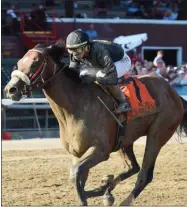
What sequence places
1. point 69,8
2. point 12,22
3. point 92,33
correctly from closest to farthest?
1. point 12,22
2. point 92,33
3. point 69,8

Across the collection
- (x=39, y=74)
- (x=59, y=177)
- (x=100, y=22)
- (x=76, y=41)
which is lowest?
(x=59, y=177)

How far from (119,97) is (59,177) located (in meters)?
2.32

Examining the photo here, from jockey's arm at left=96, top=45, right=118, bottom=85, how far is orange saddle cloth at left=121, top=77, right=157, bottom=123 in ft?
1.94

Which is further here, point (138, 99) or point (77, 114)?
point (138, 99)

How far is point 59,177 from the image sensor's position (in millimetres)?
8078

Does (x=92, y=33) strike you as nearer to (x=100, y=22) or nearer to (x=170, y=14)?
(x=100, y=22)

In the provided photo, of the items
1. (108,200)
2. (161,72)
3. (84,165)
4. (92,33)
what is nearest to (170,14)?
(92,33)

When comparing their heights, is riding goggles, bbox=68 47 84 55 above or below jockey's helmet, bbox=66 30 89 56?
below

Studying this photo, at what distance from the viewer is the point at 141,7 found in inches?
838

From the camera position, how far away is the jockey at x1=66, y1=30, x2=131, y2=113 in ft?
19.0

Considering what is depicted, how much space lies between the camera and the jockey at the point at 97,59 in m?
5.80

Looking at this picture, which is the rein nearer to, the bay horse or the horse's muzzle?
the bay horse

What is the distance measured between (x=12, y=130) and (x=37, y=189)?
5403 mm

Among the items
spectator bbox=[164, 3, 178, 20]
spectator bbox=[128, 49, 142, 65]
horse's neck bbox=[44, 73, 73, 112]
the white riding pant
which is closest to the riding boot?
the white riding pant
